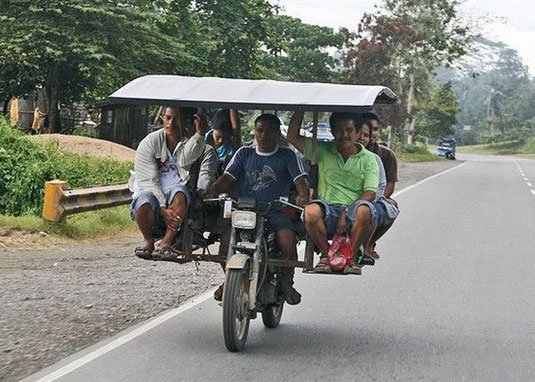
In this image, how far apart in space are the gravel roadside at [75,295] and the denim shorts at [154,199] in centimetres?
105

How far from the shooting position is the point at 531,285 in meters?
11.0

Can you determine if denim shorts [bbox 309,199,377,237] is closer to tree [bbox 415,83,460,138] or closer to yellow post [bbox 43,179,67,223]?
yellow post [bbox 43,179,67,223]

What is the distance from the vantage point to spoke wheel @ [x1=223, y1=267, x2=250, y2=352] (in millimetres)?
6754

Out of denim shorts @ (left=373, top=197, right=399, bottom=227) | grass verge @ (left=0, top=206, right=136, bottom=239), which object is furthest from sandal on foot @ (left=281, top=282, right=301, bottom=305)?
grass verge @ (left=0, top=206, right=136, bottom=239)

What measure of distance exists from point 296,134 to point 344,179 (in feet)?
1.64

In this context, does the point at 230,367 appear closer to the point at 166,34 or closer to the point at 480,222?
the point at 480,222

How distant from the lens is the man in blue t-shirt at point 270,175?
24.4 ft

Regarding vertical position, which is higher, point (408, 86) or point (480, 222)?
point (408, 86)

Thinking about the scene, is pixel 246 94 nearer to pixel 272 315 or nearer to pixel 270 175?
pixel 270 175

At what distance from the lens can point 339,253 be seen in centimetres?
723

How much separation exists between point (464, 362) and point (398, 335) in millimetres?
1061

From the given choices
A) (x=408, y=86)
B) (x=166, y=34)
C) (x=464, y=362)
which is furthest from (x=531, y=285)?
(x=408, y=86)

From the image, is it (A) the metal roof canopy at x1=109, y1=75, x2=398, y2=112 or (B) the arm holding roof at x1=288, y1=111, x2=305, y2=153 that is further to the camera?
(B) the arm holding roof at x1=288, y1=111, x2=305, y2=153

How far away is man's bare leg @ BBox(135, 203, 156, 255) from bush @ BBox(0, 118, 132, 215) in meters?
7.62
